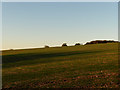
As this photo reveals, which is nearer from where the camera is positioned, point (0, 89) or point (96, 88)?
point (96, 88)

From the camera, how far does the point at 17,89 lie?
46.5ft

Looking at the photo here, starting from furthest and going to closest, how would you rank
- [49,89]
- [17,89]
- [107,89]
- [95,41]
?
[95,41] → [17,89] → [49,89] → [107,89]

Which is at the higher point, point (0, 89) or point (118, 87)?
point (118, 87)

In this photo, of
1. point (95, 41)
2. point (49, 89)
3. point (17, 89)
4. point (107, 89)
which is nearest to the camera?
point (107, 89)

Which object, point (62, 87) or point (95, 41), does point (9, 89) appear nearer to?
point (62, 87)

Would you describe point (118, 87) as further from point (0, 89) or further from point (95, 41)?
point (95, 41)

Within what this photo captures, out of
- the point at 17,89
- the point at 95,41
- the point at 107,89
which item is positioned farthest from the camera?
the point at 95,41

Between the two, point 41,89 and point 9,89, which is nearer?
point 41,89

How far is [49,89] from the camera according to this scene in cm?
1327

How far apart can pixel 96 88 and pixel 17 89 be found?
6.96 meters

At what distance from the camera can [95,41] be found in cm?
12888

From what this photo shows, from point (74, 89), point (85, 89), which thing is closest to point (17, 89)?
point (74, 89)

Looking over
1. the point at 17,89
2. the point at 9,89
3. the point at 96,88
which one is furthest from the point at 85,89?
the point at 9,89

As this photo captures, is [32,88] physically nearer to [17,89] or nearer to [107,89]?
[17,89]
